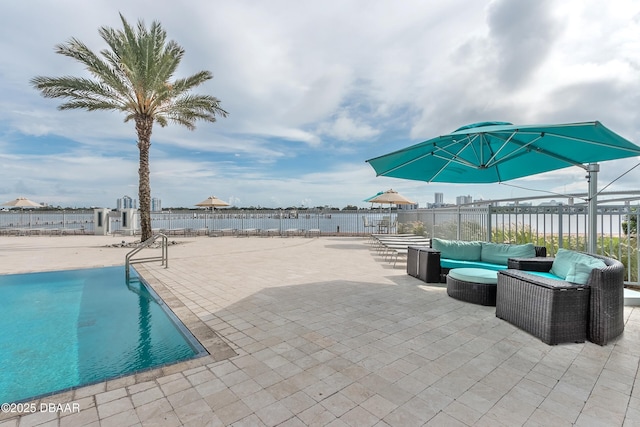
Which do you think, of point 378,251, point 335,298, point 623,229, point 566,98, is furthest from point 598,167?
point 378,251

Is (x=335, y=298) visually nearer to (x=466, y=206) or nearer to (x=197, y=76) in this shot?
(x=466, y=206)

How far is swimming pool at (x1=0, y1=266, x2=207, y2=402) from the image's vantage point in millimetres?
2789

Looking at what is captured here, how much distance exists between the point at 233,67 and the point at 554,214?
32.8 ft

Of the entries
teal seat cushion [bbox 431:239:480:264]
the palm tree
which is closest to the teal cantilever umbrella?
teal seat cushion [bbox 431:239:480:264]

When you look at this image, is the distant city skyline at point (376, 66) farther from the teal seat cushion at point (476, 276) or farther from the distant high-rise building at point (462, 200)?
the teal seat cushion at point (476, 276)

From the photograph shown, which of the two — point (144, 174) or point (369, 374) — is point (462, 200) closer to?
point (369, 374)

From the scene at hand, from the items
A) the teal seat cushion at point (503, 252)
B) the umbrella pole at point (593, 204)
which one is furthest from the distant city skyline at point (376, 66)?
the teal seat cushion at point (503, 252)

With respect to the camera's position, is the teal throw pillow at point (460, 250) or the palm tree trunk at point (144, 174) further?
the palm tree trunk at point (144, 174)

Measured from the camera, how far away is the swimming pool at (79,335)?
2.79 metres

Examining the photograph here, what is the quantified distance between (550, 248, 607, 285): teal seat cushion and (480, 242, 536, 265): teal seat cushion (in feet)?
2.63

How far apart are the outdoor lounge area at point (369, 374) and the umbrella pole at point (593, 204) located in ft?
3.22

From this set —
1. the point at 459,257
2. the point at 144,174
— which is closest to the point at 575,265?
the point at 459,257

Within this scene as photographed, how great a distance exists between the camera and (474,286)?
421 cm

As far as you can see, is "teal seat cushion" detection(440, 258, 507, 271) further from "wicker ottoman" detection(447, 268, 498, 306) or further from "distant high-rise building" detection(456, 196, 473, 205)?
"distant high-rise building" detection(456, 196, 473, 205)
